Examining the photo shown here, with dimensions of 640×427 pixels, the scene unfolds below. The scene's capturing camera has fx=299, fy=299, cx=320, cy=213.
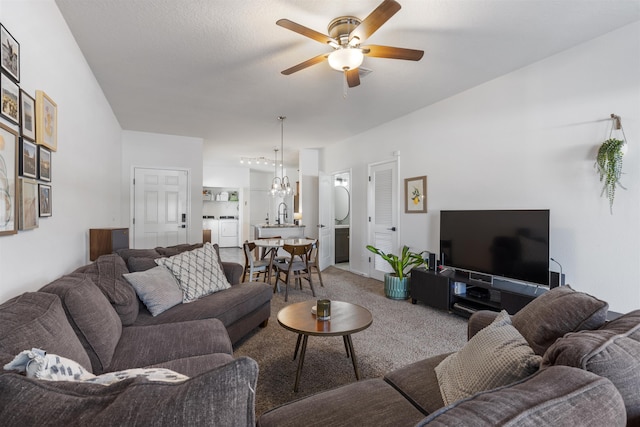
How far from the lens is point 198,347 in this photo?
1739mm

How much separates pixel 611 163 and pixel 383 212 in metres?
2.98

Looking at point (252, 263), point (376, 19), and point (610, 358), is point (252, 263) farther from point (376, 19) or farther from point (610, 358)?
point (610, 358)

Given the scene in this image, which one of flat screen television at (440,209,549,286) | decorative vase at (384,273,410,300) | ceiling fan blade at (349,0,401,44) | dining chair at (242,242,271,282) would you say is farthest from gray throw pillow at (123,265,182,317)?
flat screen television at (440,209,549,286)

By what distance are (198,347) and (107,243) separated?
1.74m

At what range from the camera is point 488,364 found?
1.04m

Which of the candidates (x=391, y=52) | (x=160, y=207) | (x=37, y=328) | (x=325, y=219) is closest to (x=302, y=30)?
(x=391, y=52)

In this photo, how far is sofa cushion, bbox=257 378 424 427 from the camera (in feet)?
3.58

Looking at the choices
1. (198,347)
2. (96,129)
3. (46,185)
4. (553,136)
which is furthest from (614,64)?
(96,129)

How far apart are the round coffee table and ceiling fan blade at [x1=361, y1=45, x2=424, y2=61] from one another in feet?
6.46

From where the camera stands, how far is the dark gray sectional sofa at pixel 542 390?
57 cm

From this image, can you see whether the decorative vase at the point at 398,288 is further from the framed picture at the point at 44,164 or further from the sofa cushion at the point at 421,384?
the framed picture at the point at 44,164

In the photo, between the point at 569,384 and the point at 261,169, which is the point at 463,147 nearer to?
the point at 569,384

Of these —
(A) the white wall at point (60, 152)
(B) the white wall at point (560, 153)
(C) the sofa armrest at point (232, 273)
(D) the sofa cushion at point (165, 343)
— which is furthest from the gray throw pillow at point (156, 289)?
(B) the white wall at point (560, 153)

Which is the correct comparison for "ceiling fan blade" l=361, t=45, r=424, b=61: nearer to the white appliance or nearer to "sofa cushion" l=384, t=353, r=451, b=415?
"sofa cushion" l=384, t=353, r=451, b=415
